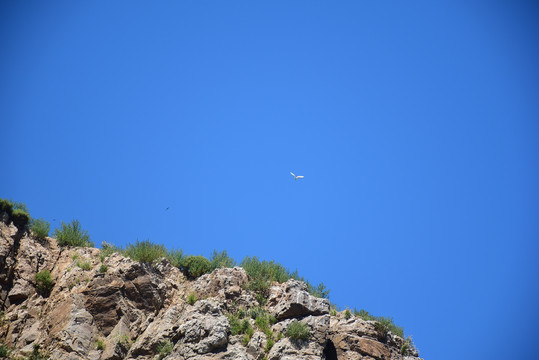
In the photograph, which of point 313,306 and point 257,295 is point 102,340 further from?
point 313,306

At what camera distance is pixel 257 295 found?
1018 inches

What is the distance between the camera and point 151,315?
2442 centimetres

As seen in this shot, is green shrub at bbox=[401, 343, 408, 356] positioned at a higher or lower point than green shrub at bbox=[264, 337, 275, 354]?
higher

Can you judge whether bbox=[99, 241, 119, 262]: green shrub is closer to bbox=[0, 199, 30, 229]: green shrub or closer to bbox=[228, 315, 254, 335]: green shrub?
bbox=[0, 199, 30, 229]: green shrub

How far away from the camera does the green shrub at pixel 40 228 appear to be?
1096 inches

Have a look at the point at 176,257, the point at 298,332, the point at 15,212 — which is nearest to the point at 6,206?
the point at 15,212

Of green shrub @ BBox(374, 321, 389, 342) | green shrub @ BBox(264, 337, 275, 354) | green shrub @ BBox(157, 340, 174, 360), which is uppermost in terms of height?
green shrub @ BBox(374, 321, 389, 342)

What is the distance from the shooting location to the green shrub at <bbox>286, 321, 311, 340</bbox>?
72.9 ft

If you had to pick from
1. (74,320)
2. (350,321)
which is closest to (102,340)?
(74,320)

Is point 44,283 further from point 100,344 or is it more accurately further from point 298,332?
point 298,332

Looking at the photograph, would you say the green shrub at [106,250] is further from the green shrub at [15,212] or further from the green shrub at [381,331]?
the green shrub at [381,331]

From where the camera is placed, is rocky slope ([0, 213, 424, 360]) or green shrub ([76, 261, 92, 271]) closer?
rocky slope ([0, 213, 424, 360])

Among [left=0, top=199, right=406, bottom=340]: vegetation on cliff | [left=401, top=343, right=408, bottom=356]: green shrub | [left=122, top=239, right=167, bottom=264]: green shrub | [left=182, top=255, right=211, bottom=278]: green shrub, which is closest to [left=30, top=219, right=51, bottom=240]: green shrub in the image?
[left=0, top=199, right=406, bottom=340]: vegetation on cliff

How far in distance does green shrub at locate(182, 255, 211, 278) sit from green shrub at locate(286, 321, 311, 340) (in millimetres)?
6834
